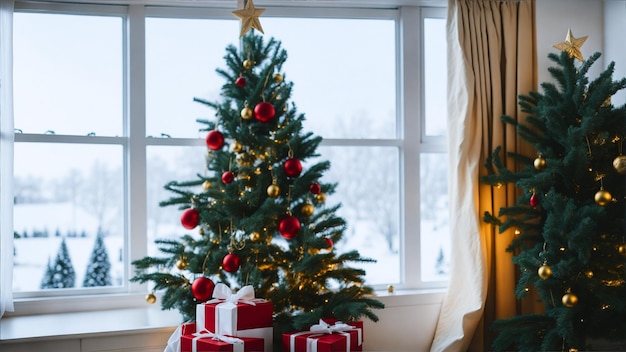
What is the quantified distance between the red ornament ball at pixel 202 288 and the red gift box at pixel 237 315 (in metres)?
0.05

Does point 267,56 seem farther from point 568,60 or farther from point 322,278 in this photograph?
point 568,60

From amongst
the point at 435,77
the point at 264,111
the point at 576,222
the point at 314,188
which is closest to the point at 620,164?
the point at 576,222

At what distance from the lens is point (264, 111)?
2.97 metres

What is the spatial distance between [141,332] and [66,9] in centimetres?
179

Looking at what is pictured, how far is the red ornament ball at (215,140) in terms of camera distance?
10.1 ft

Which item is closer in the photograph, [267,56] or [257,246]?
[257,246]

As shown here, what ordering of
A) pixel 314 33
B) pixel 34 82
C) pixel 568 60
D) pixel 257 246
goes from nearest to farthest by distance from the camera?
pixel 257 246 < pixel 568 60 < pixel 34 82 < pixel 314 33

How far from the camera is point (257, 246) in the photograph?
2.91 meters

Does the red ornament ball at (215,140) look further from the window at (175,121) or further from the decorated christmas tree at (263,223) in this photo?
the window at (175,121)

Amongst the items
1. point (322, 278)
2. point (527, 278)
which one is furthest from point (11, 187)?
point (527, 278)

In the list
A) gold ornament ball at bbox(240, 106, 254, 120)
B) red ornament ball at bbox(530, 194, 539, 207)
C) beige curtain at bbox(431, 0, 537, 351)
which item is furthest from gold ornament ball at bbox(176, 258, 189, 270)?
red ornament ball at bbox(530, 194, 539, 207)

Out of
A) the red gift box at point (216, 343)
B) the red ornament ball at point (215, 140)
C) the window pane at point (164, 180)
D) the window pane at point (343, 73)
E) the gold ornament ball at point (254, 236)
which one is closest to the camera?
the red gift box at point (216, 343)

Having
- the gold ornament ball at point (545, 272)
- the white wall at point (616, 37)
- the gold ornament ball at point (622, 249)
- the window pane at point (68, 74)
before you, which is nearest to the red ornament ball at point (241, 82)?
the window pane at point (68, 74)

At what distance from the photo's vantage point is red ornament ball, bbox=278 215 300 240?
289cm
